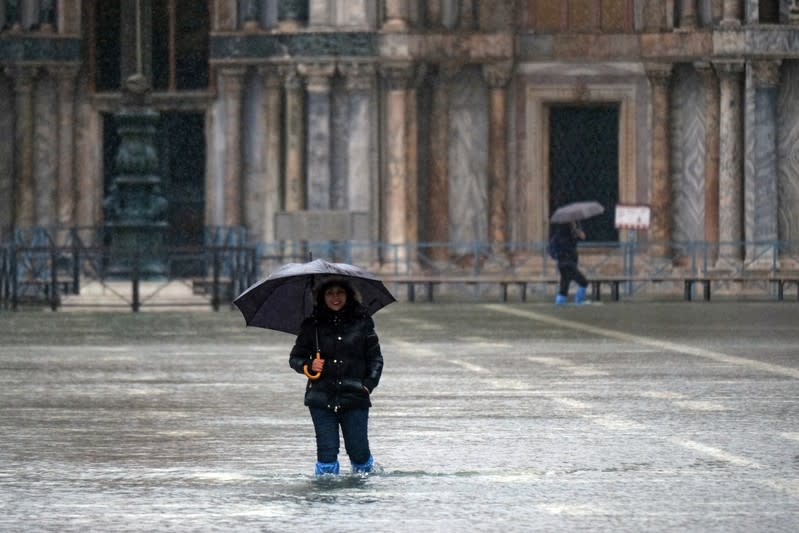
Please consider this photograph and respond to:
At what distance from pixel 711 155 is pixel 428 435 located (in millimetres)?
27164

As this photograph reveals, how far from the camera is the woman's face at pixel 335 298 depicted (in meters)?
14.2

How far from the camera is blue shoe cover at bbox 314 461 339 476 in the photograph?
14.3 meters

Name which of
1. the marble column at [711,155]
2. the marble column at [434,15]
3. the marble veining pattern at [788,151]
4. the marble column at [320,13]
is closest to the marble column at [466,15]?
the marble column at [434,15]

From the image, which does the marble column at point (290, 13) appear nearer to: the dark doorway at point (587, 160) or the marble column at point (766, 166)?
the dark doorway at point (587, 160)

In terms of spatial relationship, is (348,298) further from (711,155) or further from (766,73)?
(711,155)

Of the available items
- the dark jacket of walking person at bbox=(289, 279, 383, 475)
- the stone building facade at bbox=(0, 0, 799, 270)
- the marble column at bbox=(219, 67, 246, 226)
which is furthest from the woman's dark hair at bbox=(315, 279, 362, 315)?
the marble column at bbox=(219, 67, 246, 226)

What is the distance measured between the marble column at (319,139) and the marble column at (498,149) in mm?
2889

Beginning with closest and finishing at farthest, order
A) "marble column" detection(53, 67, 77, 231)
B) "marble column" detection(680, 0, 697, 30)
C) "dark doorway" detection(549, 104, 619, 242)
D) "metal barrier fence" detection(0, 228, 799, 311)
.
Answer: "metal barrier fence" detection(0, 228, 799, 311) → "marble column" detection(680, 0, 697, 30) → "dark doorway" detection(549, 104, 619, 242) → "marble column" detection(53, 67, 77, 231)

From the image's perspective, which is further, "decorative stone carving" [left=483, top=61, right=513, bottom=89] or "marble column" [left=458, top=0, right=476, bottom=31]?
"marble column" [left=458, top=0, right=476, bottom=31]

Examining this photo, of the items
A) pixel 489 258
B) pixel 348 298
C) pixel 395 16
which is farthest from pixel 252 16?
pixel 348 298

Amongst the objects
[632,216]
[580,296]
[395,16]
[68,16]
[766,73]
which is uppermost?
[68,16]

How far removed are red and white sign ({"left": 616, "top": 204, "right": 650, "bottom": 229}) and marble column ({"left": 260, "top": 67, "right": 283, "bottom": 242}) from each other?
6.40 metres

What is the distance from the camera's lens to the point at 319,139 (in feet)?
142

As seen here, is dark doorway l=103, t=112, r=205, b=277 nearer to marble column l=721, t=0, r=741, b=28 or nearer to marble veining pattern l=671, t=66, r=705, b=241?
marble veining pattern l=671, t=66, r=705, b=241
